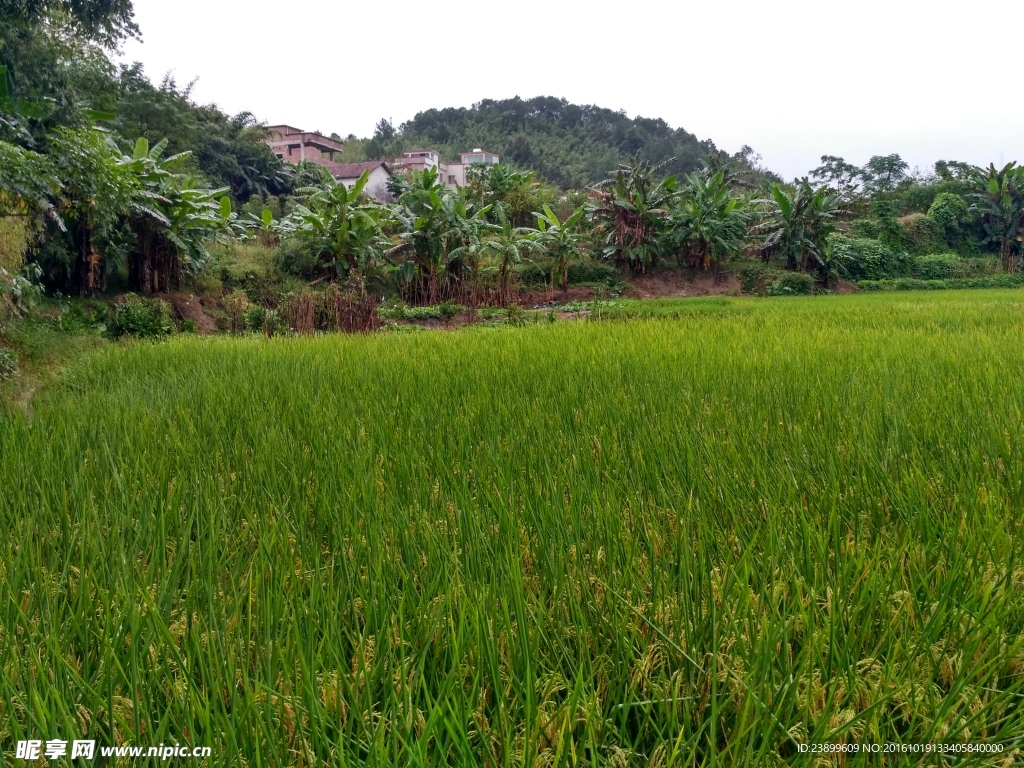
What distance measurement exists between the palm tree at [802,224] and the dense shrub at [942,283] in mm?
1275

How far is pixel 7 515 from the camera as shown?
4.72 ft

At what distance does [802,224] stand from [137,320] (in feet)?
38.7

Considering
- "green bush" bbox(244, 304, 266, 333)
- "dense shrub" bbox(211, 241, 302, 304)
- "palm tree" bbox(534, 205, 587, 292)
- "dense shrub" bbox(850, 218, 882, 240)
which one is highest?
"dense shrub" bbox(850, 218, 882, 240)

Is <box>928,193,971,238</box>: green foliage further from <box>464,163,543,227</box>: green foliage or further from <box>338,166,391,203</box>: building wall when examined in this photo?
<box>338,166,391,203</box>: building wall

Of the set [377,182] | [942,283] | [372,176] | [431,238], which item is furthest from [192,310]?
[377,182]

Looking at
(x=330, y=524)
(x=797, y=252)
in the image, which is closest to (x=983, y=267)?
(x=797, y=252)

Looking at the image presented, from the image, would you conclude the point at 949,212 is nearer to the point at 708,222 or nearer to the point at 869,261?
the point at 869,261

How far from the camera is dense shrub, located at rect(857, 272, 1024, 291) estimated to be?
12.7 m

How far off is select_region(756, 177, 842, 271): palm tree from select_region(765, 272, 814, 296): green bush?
0.78 meters

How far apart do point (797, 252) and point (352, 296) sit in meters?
9.23

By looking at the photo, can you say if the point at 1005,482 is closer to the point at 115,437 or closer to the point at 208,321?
the point at 115,437

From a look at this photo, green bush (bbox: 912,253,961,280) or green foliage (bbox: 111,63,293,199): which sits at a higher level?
green foliage (bbox: 111,63,293,199)

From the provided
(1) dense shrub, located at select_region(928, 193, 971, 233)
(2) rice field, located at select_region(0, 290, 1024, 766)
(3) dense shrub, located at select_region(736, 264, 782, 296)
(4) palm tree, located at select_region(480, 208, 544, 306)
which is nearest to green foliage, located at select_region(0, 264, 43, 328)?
(2) rice field, located at select_region(0, 290, 1024, 766)

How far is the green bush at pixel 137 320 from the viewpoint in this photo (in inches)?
270
